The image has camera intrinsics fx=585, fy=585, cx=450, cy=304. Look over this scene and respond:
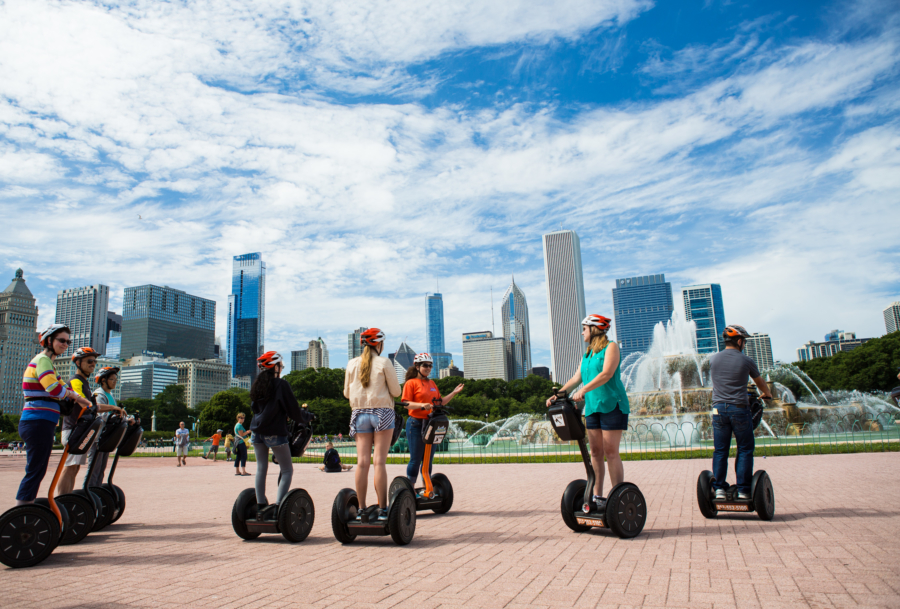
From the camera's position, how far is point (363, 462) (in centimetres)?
555

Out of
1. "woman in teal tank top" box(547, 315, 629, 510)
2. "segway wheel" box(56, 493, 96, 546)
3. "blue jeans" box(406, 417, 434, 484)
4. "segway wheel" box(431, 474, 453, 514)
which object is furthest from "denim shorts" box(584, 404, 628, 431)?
"segway wheel" box(56, 493, 96, 546)

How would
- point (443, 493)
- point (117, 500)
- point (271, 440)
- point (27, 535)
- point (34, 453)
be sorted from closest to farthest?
point (27, 535)
point (34, 453)
point (271, 440)
point (117, 500)
point (443, 493)

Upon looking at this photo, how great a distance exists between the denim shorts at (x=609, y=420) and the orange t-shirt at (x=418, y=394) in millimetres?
2217

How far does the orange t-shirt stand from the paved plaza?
1.29 m

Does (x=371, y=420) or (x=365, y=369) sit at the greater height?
(x=365, y=369)

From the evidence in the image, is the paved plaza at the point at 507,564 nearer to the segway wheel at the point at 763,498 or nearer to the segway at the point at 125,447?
the segway wheel at the point at 763,498

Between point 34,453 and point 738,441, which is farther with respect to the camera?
point 738,441

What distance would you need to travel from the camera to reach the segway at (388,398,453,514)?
6.76 m

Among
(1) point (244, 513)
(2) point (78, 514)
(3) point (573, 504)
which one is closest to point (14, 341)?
(2) point (78, 514)

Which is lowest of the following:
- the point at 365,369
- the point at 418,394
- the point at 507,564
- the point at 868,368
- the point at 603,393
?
the point at 507,564

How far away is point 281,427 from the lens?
5.74 metres

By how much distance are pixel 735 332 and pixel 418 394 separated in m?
3.77

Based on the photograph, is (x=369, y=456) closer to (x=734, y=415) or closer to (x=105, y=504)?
(x=105, y=504)

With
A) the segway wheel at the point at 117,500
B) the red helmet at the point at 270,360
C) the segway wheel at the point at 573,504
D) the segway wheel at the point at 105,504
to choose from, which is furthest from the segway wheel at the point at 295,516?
the segway wheel at the point at 117,500
